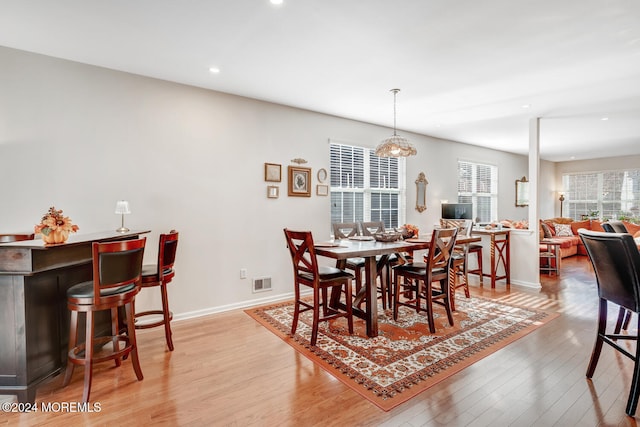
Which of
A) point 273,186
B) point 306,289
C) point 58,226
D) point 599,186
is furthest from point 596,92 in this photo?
point 599,186

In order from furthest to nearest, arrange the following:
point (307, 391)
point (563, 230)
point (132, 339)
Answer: point (563, 230)
point (132, 339)
point (307, 391)

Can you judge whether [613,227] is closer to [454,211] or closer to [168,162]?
[454,211]

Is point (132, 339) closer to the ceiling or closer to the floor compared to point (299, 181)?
closer to the floor

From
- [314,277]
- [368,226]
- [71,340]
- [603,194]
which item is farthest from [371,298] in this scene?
[603,194]

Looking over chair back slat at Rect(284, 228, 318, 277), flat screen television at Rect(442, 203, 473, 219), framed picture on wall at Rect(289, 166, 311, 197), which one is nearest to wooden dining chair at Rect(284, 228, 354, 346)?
chair back slat at Rect(284, 228, 318, 277)

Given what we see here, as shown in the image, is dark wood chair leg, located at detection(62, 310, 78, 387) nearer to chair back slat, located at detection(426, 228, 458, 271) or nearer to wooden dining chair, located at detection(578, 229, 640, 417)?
chair back slat, located at detection(426, 228, 458, 271)

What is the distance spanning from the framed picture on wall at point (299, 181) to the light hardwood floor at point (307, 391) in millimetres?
2059

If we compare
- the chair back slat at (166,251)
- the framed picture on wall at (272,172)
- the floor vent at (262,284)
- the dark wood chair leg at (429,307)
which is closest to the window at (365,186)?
the framed picture on wall at (272,172)

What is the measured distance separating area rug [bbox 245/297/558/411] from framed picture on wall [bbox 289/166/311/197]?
1.54 metres

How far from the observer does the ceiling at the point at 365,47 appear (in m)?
2.21

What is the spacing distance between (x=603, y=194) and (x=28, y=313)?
12223 millimetres

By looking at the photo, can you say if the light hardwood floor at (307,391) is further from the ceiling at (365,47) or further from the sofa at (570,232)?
the sofa at (570,232)

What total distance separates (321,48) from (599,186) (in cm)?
1024

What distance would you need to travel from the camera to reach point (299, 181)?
4.40 meters
